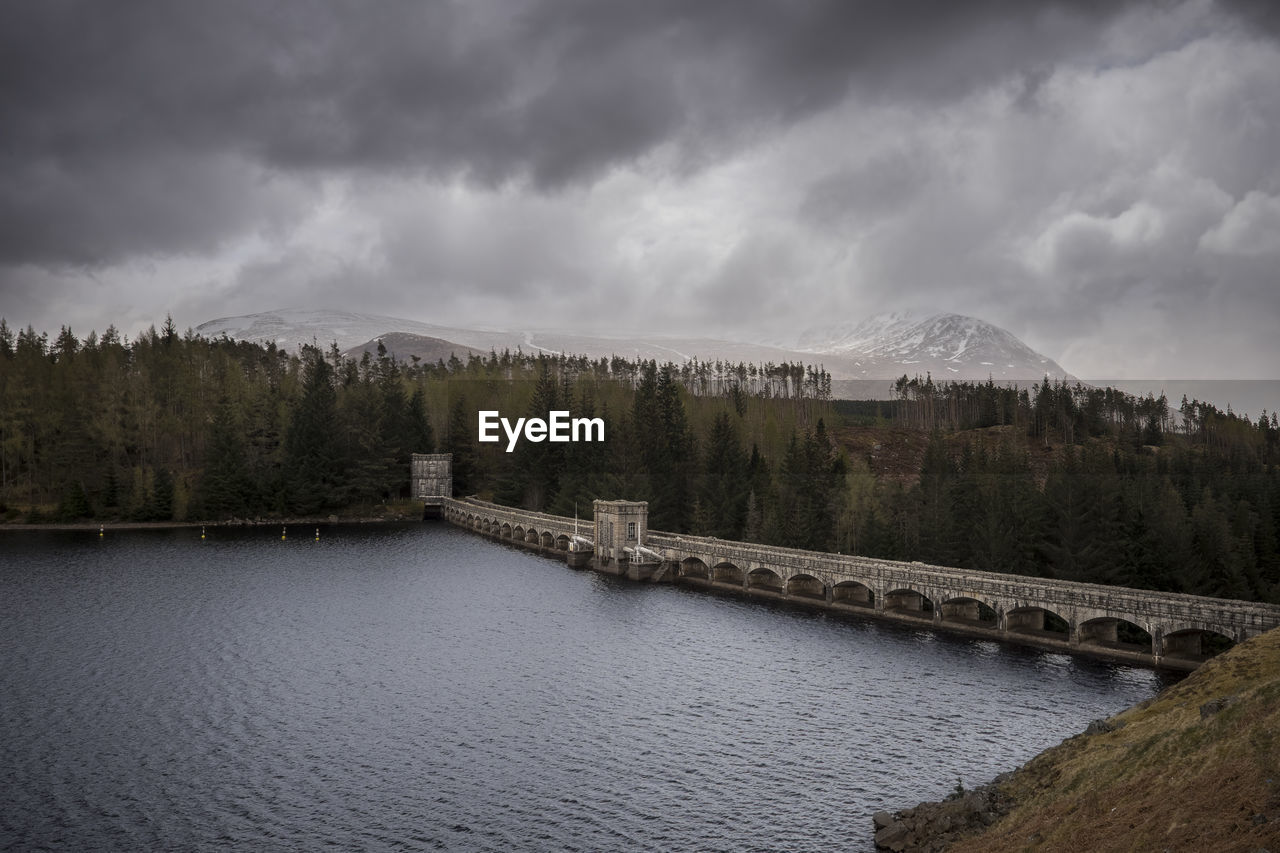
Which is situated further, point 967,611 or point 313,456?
point 313,456

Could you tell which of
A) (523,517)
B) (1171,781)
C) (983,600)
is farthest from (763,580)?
(1171,781)

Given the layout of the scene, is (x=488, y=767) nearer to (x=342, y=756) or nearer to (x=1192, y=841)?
(x=342, y=756)

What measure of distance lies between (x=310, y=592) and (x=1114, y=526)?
7714 cm

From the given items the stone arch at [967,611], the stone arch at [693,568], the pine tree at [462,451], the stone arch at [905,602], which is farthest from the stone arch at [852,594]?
the pine tree at [462,451]

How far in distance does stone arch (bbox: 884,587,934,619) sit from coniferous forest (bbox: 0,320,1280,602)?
9.86m

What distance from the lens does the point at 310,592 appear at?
8881 cm

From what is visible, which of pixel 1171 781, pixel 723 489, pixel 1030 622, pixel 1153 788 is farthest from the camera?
pixel 723 489

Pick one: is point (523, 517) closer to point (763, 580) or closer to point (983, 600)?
point (763, 580)

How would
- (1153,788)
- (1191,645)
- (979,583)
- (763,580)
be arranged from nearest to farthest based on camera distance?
(1153,788)
(1191,645)
(979,583)
(763,580)

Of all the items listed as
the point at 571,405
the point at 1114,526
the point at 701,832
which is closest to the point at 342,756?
the point at 701,832

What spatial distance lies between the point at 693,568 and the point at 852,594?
68.1 feet

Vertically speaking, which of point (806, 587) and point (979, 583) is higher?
point (979, 583)

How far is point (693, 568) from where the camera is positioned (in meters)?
98.2

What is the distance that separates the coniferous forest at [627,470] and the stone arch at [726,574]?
31.5 ft
